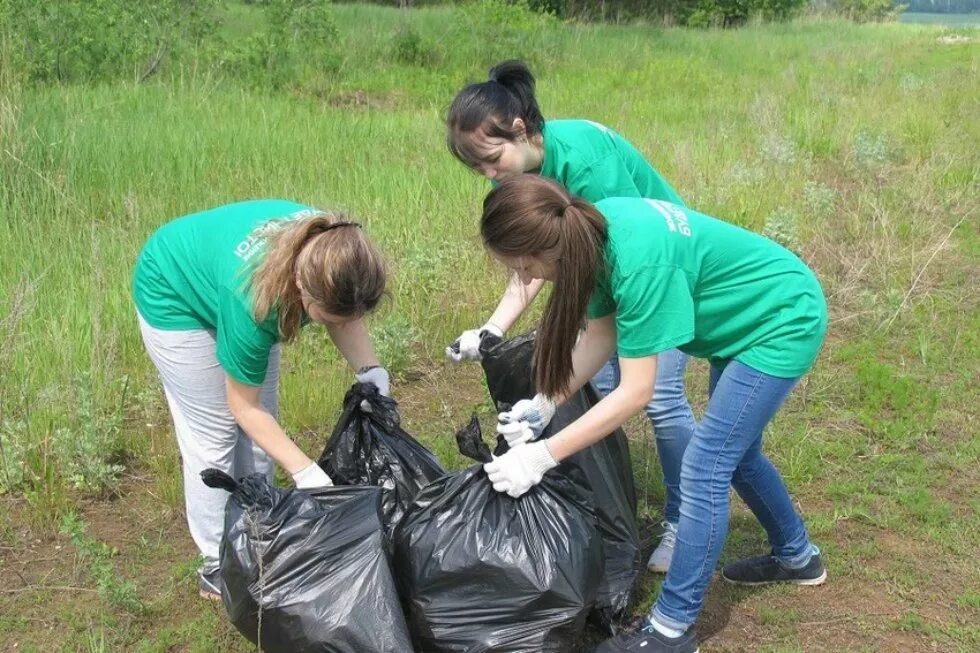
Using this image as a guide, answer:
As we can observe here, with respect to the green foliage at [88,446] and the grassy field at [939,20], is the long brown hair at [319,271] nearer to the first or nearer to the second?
the green foliage at [88,446]

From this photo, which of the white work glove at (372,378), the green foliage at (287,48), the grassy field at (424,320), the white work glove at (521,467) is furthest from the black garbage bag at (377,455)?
the green foliage at (287,48)

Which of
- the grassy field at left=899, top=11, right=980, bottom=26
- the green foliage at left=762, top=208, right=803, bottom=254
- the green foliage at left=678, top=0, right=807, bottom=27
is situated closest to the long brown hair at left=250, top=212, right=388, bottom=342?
the green foliage at left=762, top=208, right=803, bottom=254

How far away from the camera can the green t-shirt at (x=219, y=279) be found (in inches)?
92.4

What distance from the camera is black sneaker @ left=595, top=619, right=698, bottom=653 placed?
2.64 m

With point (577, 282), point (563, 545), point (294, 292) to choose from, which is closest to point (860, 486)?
point (563, 545)

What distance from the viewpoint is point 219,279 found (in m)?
2.44

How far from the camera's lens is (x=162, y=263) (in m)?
2.63

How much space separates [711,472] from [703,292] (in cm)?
50

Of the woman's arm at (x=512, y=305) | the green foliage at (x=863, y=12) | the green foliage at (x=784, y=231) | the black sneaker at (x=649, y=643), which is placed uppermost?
the woman's arm at (x=512, y=305)

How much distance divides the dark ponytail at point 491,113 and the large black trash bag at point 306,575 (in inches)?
42.8

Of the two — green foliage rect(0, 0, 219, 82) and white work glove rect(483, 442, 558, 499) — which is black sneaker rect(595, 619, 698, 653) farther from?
green foliage rect(0, 0, 219, 82)

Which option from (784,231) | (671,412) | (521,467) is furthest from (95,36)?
(521,467)

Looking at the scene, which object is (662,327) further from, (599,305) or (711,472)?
(711,472)

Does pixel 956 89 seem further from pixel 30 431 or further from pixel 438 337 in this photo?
pixel 30 431
